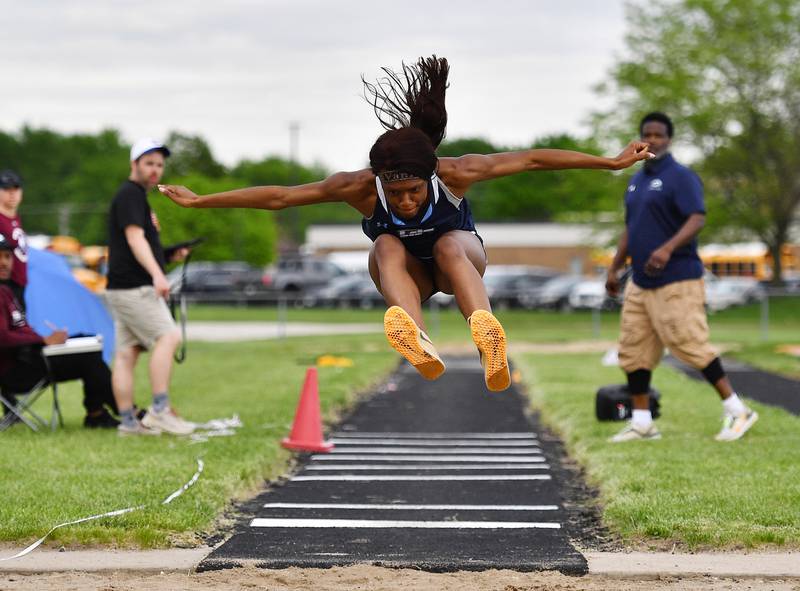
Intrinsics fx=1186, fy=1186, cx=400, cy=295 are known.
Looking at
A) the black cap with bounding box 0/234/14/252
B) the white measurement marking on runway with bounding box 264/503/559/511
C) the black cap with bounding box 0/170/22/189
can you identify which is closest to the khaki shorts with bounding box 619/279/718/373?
the white measurement marking on runway with bounding box 264/503/559/511

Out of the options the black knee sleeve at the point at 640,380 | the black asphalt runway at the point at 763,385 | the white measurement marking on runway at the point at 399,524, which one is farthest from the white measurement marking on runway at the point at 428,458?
the black asphalt runway at the point at 763,385

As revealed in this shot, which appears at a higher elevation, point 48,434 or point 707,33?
point 707,33

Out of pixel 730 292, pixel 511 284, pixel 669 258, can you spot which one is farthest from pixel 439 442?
pixel 730 292

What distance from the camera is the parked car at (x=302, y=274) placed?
51475mm

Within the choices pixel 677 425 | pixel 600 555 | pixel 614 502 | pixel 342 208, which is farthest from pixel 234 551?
pixel 342 208

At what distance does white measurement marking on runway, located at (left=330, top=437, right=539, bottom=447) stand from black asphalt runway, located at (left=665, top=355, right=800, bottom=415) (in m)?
3.18

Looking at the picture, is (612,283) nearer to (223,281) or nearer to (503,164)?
(503,164)

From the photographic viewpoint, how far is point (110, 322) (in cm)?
1182

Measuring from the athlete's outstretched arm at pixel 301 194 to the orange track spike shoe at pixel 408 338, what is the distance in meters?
0.67

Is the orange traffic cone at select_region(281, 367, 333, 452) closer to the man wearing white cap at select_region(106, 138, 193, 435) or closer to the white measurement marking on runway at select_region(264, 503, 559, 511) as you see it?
the man wearing white cap at select_region(106, 138, 193, 435)

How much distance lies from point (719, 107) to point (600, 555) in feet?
117

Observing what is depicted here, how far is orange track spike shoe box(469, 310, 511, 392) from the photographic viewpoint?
237 inches

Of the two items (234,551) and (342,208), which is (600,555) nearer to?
(234,551)

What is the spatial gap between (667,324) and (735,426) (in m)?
1.05
